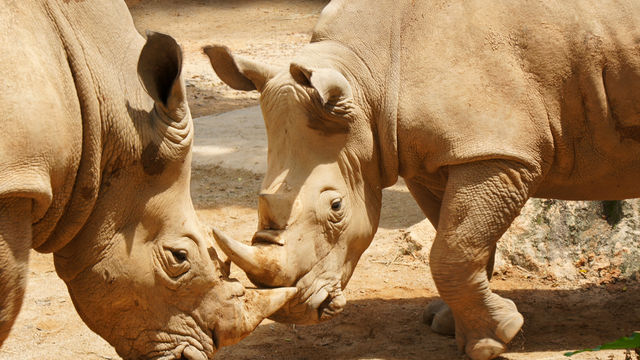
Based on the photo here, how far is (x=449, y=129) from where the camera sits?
455cm

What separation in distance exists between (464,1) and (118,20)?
6.25 ft

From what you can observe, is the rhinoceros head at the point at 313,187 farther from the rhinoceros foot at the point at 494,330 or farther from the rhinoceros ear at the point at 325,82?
the rhinoceros foot at the point at 494,330

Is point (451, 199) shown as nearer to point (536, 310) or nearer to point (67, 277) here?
point (536, 310)

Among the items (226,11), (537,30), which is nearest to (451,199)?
(537,30)

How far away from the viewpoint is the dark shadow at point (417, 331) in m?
5.20

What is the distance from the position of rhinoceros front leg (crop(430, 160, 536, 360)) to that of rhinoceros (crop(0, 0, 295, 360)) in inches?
43.3

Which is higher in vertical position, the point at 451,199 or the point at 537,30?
the point at 537,30

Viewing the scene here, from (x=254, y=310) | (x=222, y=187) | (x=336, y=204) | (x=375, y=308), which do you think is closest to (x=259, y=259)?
(x=254, y=310)

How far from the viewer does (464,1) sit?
4684 mm

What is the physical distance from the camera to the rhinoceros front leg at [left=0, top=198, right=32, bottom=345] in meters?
3.10

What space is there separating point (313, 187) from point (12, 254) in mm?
1873

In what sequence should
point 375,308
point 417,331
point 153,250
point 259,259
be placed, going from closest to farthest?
1. point 153,250
2. point 259,259
3. point 417,331
4. point 375,308

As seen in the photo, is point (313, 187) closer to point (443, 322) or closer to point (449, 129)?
point (449, 129)

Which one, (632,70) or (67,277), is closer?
(67,277)
